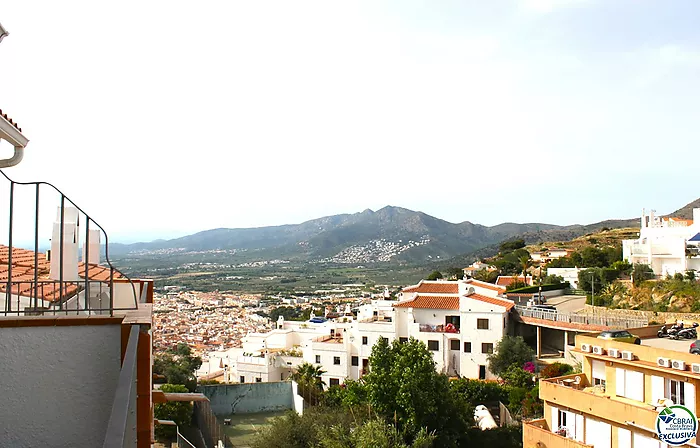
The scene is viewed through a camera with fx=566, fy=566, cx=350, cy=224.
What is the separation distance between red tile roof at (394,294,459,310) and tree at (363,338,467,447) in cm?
841

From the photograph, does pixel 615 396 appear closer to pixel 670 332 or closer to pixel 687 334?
pixel 687 334

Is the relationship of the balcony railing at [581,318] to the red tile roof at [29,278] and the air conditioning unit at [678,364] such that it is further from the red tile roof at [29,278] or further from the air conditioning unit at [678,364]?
the red tile roof at [29,278]

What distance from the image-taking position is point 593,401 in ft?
47.6

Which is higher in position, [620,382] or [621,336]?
[621,336]

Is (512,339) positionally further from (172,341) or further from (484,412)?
(172,341)

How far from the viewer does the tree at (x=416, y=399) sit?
20125mm

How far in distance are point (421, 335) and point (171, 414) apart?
13.7m

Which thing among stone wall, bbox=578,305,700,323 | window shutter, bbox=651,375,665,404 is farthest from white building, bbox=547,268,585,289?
window shutter, bbox=651,375,665,404

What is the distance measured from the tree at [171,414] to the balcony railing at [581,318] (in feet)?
56.6

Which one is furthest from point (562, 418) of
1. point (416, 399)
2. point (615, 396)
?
point (416, 399)

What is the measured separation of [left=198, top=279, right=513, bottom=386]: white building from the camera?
1139 inches

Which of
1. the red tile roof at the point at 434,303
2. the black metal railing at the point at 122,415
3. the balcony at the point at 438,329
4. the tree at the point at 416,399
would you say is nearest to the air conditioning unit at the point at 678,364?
the tree at the point at 416,399

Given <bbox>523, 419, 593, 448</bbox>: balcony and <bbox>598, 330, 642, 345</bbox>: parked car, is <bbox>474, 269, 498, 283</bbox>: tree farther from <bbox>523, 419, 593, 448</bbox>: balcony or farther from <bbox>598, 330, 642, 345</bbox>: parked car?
<bbox>523, 419, 593, 448</bbox>: balcony

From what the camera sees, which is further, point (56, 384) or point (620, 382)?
point (620, 382)
